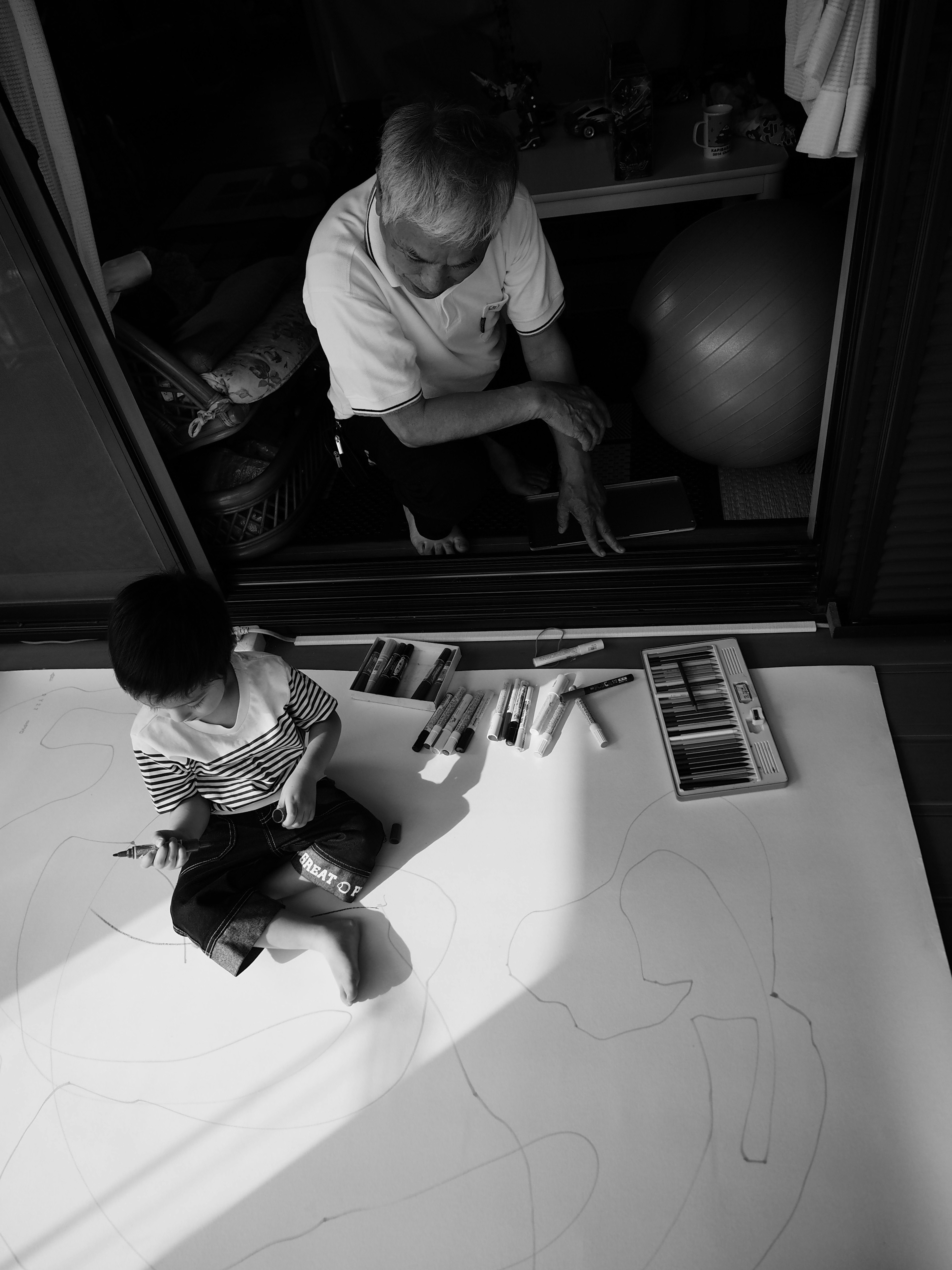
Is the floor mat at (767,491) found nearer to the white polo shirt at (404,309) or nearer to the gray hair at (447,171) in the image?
the white polo shirt at (404,309)

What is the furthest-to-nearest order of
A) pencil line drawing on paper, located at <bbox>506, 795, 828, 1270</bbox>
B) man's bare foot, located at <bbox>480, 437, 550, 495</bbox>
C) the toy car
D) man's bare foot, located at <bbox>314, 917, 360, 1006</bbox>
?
the toy car < man's bare foot, located at <bbox>480, 437, 550, 495</bbox> < man's bare foot, located at <bbox>314, 917, 360, 1006</bbox> < pencil line drawing on paper, located at <bbox>506, 795, 828, 1270</bbox>

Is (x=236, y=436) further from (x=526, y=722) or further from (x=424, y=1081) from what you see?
(x=424, y=1081)

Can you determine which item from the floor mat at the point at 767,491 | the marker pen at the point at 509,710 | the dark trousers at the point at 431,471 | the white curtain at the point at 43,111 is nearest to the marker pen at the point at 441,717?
the marker pen at the point at 509,710

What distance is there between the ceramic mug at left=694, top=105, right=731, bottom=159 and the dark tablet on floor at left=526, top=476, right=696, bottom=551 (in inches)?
40.3

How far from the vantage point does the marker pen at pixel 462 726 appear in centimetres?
174

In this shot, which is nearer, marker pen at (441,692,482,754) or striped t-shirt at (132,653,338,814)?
striped t-shirt at (132,653,338,814)

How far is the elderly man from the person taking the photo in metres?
1.33

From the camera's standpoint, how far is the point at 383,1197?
1.21 metres

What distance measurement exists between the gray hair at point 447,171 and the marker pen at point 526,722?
0.87m

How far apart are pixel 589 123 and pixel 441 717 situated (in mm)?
2012

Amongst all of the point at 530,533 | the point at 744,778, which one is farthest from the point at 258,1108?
the point at 530,533

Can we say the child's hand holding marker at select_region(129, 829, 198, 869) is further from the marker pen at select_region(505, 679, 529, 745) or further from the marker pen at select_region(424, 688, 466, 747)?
the marker pen at select_region(505, 679, 529, 745)

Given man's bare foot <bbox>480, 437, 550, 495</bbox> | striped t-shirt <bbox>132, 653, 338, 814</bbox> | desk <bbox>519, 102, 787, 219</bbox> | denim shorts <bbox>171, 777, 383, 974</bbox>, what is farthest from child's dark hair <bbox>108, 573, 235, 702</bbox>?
desk <bbox>519, 102, 787, 219</bbox>

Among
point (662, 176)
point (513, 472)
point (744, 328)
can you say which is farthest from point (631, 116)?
point (513, 472)
